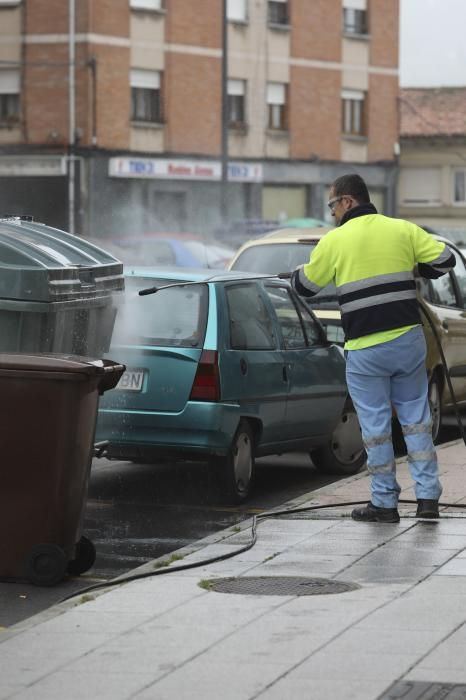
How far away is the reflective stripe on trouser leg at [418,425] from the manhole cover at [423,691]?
336 cm

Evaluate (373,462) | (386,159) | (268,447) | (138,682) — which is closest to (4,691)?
(138,682)

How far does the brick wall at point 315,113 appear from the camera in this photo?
158ft

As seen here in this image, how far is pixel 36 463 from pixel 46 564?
0.45 metres

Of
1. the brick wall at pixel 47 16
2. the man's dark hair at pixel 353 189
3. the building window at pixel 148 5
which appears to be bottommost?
the man's dark hair at pixel 353 189

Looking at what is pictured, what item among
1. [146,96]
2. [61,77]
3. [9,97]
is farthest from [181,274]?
[146,96]

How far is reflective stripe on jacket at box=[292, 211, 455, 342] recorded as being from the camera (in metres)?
8.13

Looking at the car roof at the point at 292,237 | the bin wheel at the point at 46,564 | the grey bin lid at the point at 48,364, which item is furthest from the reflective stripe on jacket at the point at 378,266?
the car roof at the point at 292,237

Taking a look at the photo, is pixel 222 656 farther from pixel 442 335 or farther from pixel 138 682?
pixel 442 335

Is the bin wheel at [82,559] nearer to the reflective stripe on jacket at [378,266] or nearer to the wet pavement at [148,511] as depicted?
the wet pavement at [148,511]

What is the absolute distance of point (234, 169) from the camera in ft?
150

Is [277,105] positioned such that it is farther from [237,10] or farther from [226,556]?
[226,556]

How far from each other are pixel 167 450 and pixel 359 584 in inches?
127

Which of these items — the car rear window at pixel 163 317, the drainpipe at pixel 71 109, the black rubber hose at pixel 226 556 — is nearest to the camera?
the black rubber hose at pixel 226 556

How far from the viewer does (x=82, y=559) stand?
7387 mm
